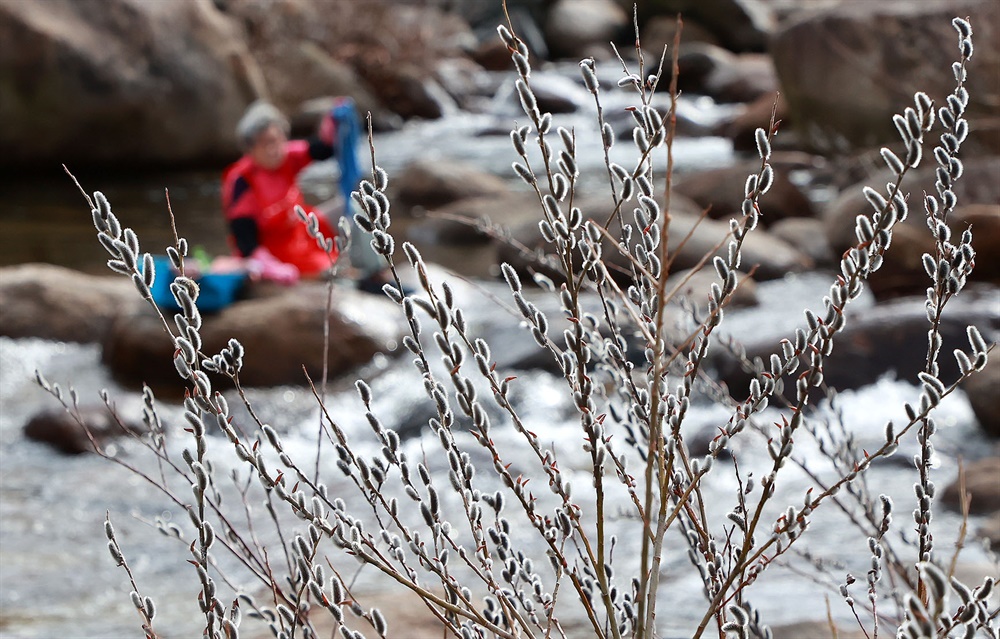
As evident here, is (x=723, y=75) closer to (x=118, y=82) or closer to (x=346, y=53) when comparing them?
(x=346, y=53)

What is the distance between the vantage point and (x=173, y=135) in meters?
13.9

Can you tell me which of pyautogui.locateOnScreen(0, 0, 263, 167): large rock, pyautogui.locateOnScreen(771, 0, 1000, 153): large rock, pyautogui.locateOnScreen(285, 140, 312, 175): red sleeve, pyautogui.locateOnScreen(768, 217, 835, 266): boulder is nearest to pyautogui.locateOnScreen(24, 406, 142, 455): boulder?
pyautogui.locateOnScreen(285, 140, 312, 175): red sleeve

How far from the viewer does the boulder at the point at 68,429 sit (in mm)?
5336

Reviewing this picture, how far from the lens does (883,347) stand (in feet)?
19.3

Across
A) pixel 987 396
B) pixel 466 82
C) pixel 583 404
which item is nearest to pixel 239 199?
pixel 987 396

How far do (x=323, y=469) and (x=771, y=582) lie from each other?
2.39m

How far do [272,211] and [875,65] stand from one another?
6.73 meters

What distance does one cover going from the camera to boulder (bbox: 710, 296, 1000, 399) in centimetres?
584

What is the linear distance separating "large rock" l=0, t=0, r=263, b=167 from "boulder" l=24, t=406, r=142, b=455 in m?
8.43

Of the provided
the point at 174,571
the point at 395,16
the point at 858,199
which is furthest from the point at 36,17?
the point at 174,571

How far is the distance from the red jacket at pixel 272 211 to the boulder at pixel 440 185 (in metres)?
3.81

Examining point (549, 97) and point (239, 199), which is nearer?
point (239, 199)

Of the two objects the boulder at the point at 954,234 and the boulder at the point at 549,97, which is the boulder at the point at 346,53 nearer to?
the boulder at the point at 549,97

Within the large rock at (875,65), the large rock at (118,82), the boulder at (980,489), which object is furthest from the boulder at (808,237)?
the large rock at (118,82)
